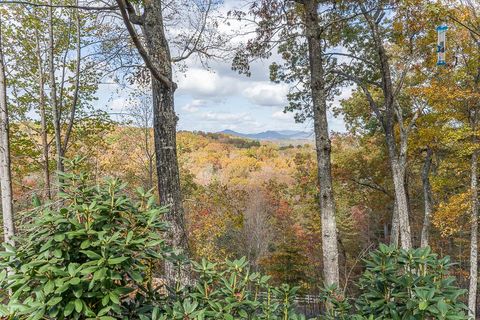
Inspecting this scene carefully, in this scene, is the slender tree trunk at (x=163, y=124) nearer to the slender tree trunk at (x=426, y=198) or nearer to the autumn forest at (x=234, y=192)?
the autumn forest at (x=234, y=192)

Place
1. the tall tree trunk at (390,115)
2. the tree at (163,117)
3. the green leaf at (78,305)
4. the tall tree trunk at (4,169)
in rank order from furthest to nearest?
the tall tree trunk at (390,115) → the tall tree trunk at (4,169) → the tree at (163,117) → the green leaf at (78,305)

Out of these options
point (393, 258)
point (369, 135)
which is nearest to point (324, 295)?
point (393, 258)

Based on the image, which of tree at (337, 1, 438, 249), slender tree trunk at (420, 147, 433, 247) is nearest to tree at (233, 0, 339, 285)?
tree at (337, 1, 438, 249)

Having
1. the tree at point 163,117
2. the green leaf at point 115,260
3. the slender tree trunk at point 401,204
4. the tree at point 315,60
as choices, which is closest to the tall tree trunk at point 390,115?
the slender tree trunk at point 401,204

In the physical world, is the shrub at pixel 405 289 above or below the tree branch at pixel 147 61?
below

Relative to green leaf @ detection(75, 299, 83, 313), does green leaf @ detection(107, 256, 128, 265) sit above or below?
above

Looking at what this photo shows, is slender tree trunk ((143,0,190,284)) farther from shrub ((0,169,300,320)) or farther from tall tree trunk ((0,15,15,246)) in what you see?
tall tree trunk ((0,15,15,246))

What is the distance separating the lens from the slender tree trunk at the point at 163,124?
3.03 metres

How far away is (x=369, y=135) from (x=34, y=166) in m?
9.93

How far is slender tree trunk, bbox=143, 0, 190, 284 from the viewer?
3027mm

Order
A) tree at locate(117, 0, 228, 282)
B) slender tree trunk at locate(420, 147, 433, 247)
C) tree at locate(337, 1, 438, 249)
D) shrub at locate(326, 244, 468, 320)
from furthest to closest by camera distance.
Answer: slender tree trunk at locate(420, 147, 433, 247) → tree at locate(337, 1, 438, 249) → tree at locate(117, 0, 228, 282) → shrub at locate(326, 244, 468, 320)

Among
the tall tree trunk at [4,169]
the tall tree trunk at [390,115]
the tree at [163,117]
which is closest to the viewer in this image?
the tree at [163,117]

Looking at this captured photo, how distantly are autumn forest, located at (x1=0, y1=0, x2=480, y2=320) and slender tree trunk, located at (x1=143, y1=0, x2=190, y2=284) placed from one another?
0.05 ft

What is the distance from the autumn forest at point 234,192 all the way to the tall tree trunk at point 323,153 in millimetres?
20
